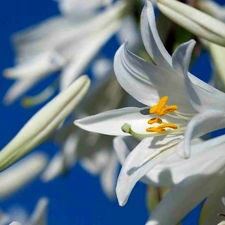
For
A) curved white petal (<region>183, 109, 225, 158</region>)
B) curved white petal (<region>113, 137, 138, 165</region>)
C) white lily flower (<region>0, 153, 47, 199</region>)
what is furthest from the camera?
white lily flower (<region>0, 153, 47, 199</region>)

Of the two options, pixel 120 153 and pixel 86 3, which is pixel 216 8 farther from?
pixel 120 153

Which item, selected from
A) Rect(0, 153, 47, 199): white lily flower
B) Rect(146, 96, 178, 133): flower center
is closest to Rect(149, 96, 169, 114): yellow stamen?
Rect(146, 96, 178, 133): flower center

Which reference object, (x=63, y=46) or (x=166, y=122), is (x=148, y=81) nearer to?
(x=166, y=122)

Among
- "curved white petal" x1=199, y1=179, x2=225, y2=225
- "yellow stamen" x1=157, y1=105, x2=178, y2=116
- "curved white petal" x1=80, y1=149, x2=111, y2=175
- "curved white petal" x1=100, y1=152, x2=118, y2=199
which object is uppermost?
"yellow stamen" x1=157, y1=105, x2=178, y2=116

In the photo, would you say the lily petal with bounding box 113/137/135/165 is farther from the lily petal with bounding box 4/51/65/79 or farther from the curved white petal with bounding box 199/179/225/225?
the lily petal with bounding box 4/51/65/79

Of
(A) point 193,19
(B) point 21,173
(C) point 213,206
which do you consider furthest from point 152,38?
(B) point 21,173

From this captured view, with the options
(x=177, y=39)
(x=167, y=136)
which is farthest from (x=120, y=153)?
(x=177, y=39)
